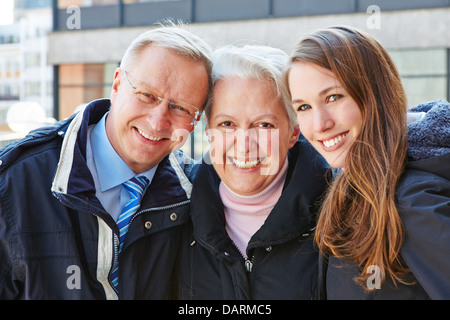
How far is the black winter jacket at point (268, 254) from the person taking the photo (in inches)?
99.5

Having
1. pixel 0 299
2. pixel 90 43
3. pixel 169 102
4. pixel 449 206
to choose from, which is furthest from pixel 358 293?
pixel 90 43

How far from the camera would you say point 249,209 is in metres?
2.80

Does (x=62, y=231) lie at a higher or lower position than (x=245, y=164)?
lower

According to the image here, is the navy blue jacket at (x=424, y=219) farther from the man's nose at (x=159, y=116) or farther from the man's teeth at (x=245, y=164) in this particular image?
the man's nose at (x=159, y=116)

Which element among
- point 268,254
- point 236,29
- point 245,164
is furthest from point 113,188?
point 236,29

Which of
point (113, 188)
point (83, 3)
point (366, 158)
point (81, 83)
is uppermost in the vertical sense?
point (83, 3)

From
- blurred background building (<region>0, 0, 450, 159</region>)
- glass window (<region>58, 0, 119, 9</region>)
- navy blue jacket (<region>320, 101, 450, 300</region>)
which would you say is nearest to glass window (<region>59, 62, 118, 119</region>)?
blurred background building (<region>0, 0, 450, 159</region>)

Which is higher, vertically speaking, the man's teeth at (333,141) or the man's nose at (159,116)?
the man's nose at (159,116)

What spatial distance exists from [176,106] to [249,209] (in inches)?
28.5

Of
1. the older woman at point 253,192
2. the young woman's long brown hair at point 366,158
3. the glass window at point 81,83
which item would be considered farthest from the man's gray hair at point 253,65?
the glass window at point 81,83

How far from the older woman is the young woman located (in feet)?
0.84

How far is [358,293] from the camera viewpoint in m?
2.15

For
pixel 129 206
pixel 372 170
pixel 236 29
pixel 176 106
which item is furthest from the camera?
pixel 236 29

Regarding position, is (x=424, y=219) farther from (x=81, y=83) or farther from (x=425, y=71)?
(x=81, y=83)
